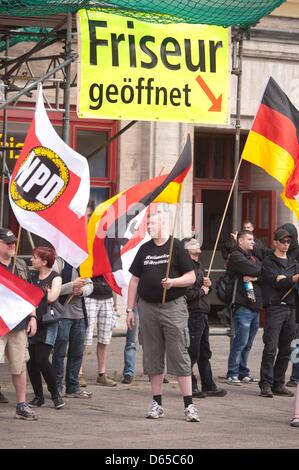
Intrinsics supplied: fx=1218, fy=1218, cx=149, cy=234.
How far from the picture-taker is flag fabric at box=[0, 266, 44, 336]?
1109cm

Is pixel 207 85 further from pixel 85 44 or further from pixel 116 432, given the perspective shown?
pixel 116 432

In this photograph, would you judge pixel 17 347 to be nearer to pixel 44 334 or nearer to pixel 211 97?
pixel 44 334

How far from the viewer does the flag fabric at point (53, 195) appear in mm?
11594

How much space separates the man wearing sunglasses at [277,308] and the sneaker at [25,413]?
3295 mm

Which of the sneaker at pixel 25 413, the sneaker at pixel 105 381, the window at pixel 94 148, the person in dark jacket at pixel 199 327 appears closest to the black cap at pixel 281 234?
the person in dark jacket at pixel 199 327

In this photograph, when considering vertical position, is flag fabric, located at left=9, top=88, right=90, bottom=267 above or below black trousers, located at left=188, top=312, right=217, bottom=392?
above

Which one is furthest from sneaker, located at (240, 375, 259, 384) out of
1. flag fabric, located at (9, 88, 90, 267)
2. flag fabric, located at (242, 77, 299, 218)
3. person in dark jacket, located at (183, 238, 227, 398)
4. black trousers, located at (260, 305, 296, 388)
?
flag fabric, located at (9, 88, 90, 267)

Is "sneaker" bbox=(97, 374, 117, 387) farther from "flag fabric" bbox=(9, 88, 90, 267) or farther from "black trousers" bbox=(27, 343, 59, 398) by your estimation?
"flag fabric" bbox=(9, 88, 90, 267)

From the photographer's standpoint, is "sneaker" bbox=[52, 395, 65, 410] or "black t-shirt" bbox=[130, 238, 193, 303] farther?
"sneaker" bbox=[52, 395, 65, 410]

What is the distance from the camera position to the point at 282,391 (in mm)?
13609

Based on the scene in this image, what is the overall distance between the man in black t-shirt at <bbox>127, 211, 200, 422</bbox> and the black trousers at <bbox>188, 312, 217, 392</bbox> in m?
1.52

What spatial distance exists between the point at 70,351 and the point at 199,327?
4.68 ft

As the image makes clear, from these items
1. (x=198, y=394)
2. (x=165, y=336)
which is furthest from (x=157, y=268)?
(x=198, y=394)

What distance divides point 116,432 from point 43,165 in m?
2.81
